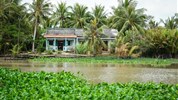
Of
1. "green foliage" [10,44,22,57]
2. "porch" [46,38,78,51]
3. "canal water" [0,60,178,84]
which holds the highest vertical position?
"porch" [46,38,78,51]

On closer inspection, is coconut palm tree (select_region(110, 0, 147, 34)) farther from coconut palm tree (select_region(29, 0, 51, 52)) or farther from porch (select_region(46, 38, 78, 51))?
coconut palm tree (select_region(29, 0, 51, 52))

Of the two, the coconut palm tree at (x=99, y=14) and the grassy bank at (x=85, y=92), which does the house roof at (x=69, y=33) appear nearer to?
the coconut palm tree at (x=99, y=14)

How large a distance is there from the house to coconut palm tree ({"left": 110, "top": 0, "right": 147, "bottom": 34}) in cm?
158

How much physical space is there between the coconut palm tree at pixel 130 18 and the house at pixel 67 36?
158 cm

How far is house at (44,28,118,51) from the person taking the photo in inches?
1676

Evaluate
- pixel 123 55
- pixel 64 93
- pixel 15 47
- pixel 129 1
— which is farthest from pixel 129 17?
pixel 64 93

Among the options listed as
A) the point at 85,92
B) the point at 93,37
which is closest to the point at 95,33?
the point at 93,37

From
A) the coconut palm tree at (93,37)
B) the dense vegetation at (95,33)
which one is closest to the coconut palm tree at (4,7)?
the dense vegetation at (95,33)

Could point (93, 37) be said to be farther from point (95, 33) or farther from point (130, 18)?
point (130, 18)

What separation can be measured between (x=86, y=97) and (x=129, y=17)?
3483cm

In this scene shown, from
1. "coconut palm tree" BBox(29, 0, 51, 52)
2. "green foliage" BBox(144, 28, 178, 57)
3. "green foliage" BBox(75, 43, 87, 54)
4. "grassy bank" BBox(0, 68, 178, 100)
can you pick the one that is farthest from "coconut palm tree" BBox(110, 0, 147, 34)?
"grassy bank" BBox(0, 68, 178, 100)

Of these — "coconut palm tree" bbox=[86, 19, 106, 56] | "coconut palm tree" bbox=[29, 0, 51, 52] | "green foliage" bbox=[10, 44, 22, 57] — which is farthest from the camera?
"coconut palm tree" bbox=[29, 0, 51, 52]

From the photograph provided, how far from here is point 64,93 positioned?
32.0ft

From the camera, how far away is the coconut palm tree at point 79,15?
4838 centimetres
